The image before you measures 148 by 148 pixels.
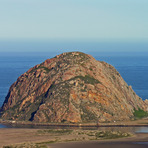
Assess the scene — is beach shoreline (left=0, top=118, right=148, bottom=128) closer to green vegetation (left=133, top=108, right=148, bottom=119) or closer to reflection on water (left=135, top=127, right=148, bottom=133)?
reflection on water (left=135, top=127, right=148, bottom=133)

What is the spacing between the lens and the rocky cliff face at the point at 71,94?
452 ft

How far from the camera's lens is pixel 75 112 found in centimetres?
13688

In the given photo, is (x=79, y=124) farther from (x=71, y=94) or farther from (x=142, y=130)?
(x=142, y=130)

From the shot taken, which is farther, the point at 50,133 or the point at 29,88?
the point at 29,88

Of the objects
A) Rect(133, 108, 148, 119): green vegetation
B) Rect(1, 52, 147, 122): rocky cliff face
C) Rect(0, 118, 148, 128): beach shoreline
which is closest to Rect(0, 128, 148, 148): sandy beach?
Rect(0, 118, 148, 128): beach shoreline

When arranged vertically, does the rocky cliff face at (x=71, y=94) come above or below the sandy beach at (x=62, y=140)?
above

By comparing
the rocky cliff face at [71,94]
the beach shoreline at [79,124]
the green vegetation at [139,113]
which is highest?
the rocky cliff face at [71,94]

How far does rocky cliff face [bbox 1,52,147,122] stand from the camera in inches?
5428

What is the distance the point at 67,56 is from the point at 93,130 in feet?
112

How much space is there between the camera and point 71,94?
464 ft

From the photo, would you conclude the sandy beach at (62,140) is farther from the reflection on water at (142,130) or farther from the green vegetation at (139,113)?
the green vegetation at (139,113)

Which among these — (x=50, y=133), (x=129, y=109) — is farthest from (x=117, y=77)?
(x=50, y=133)

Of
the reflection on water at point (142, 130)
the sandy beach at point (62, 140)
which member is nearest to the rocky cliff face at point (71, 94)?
the reflection on water at point (142, 130)

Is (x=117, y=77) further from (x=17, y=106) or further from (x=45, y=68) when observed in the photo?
(x=17, y=106)
